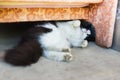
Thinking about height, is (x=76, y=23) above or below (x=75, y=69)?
above

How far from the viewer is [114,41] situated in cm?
178

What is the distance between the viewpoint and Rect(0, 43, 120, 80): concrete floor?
1.19 m

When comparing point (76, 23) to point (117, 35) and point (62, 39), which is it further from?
point (117, 35)

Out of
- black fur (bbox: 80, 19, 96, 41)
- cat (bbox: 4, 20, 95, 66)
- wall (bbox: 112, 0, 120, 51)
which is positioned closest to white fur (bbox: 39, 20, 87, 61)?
cat (bbox: 4, 20, 95, 66)

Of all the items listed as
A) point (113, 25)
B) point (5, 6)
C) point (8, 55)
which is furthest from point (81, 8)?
point (8, 55)

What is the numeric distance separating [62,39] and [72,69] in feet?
1.27

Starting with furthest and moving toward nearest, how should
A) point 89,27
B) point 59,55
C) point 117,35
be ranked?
point 89,27, point 117,35, point 59,55

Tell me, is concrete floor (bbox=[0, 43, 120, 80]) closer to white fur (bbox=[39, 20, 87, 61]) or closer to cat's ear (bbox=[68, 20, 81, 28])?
white fur (bbox=[39, 20, 87, 61])

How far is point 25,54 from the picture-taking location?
1359mm

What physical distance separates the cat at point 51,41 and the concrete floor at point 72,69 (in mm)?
48

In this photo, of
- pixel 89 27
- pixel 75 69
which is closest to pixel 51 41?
pixel 75 69

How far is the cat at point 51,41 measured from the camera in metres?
1.36

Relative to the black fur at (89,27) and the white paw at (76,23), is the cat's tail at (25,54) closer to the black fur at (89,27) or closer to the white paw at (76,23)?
the white paw at (76,23)

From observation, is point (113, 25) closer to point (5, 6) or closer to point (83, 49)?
point (83, 49)
